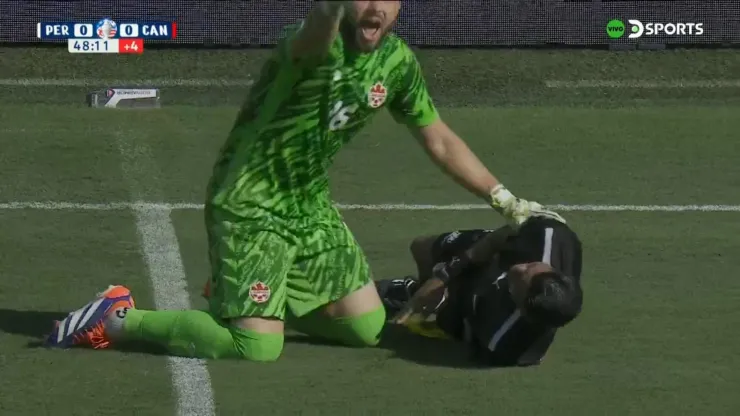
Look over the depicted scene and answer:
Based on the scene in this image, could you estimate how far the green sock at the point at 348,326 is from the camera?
709cm

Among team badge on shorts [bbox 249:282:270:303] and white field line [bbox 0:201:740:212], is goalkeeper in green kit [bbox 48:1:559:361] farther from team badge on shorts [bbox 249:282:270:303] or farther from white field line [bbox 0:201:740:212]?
white field line [bbox 0:201:740:212]

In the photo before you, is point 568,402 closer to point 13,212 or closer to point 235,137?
point 235,137

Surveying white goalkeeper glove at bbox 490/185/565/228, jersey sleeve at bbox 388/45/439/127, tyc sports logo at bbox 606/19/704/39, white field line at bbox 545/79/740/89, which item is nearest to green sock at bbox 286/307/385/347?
white goalkeeper glove at bbox 490/185/565/228

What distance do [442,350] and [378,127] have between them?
4.95m

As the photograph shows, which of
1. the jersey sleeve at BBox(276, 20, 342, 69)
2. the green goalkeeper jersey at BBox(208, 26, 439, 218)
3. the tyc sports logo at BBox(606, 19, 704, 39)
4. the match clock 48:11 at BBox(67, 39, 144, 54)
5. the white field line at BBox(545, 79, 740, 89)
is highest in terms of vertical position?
the jersey sleeve at BBox(276, 20, 342, 69)

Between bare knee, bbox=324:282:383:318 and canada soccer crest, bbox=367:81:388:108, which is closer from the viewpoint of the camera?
canada soccer crest, bbox=367:81:388:108

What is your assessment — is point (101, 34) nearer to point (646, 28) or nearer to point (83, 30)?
point (83, 30)

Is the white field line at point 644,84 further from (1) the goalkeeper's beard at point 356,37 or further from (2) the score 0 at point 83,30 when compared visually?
(1) the goalkeeper's beard at point 356,37

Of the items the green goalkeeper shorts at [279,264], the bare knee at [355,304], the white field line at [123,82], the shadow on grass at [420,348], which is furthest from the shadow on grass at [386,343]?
the white field line at [123,82]

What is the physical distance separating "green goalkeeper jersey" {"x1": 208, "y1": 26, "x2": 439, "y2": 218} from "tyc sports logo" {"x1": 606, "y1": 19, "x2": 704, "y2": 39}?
8.71m

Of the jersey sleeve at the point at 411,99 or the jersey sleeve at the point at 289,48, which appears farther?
the jersey sleeve at the point at 411,99

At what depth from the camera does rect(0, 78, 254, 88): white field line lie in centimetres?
1377

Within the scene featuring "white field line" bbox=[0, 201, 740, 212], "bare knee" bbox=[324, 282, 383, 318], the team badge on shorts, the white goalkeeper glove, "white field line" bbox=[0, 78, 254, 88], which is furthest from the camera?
"white field line" bbox=[0, 78, 254, 88]

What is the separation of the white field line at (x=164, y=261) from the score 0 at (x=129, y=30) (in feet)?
11.7
